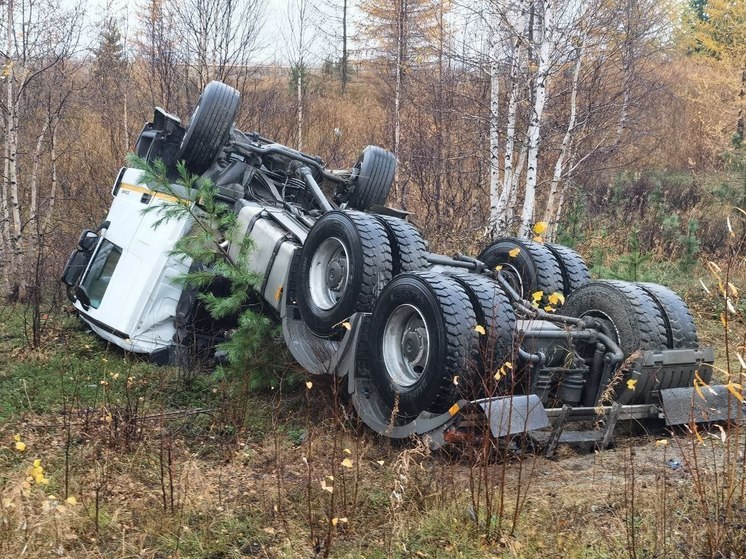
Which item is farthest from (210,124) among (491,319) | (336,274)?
(491,319)

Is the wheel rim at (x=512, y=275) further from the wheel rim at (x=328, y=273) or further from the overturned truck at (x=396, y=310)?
the wheel rim at (x=328, y=273)

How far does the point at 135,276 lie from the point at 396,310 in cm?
340

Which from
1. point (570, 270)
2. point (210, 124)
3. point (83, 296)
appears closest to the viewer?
point (570, 270)

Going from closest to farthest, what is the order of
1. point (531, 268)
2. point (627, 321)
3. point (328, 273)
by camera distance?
1. point (627, 321)
2. point (328, 273)
3. point (531, 268)

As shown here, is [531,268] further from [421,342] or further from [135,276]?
[135,276]

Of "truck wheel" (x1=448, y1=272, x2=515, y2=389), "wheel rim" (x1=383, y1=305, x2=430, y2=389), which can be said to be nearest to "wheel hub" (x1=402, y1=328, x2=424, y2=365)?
"wheel rim" (x1=383, y1=305, x2=430, y2=389)

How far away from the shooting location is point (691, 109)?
2448cm

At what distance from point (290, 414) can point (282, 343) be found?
2.26ft

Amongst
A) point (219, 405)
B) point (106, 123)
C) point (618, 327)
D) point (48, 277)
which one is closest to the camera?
point (618, 327)

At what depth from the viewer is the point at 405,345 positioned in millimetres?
4863

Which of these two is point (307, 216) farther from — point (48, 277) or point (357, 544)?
point (48, 277)

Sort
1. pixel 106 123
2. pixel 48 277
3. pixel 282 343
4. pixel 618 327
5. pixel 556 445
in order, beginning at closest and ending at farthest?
1. pixel 556 445
2. pixel 618 327
3. pixel 282 343
4. pixel 48 277
5. pixel 106 123

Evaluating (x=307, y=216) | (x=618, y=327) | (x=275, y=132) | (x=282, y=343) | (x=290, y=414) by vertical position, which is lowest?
(x=290, y=414)

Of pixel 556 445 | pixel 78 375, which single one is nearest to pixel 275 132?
pixel 78 375
